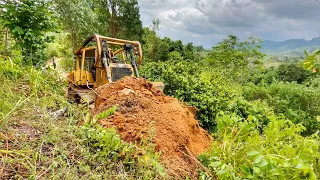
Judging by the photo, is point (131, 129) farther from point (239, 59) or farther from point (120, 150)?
point (239, 59)

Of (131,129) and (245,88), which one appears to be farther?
(245,88)

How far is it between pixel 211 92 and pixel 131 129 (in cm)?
535

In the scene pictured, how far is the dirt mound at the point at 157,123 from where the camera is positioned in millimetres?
3418

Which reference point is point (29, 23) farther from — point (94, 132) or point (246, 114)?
point (246, 114)

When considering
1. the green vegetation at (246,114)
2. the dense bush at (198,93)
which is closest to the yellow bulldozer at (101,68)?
the dense bush at (198,93)

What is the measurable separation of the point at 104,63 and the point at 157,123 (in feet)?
10.2

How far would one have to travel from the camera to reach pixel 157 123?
13.2 feet

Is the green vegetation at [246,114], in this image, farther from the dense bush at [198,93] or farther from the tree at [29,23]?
the tree at [29,23]

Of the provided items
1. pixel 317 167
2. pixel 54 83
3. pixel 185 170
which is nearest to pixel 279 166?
pixel 317 167

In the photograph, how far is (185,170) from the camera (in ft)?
10.5

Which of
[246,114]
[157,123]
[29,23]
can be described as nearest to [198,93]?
[246,114]

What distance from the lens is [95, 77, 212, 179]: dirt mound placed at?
3.42 meters

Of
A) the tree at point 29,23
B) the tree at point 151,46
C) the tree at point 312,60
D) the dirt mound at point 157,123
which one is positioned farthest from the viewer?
the tree at point 151,46

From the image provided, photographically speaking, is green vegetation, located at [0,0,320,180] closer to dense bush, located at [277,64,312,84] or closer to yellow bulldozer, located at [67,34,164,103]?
yellow bulldozer, located at [67,34,164,103]
